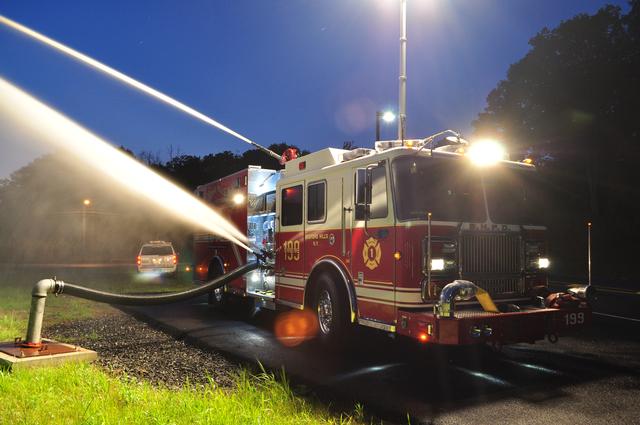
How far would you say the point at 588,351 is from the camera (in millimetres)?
7676

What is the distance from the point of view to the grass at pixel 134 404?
441 centimetres

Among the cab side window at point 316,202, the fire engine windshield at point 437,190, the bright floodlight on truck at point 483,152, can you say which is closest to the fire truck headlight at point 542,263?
the fire engine windshield at point 437,190

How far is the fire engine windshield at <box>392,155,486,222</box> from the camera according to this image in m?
6.61

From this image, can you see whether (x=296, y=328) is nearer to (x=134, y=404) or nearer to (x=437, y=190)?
(x=437, y=190)

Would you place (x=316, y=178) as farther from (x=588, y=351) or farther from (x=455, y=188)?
A: (x=588, y=351)

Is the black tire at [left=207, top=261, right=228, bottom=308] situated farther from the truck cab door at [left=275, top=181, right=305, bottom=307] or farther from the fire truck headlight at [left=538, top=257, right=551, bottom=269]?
the fire truck headlight at [left=538, top=257, right=551, bottom=269]

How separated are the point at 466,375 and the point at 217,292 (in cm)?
773

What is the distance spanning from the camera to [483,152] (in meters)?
7.34

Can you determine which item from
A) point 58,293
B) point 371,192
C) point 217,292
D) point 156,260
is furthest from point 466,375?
point 156,260

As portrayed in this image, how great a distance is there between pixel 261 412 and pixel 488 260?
3678 millimetres

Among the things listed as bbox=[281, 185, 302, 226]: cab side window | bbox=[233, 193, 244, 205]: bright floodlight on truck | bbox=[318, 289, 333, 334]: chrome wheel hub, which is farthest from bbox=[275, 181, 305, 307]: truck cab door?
bbox=[233, 193, 244, 205]: bright floodlight on truck

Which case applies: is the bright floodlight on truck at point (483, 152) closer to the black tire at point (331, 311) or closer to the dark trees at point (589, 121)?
the black tire at point (331, 311)

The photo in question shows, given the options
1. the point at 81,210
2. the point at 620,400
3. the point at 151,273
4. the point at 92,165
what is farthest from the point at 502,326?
the point at 92,165

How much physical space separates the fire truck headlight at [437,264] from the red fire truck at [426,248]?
17mm
